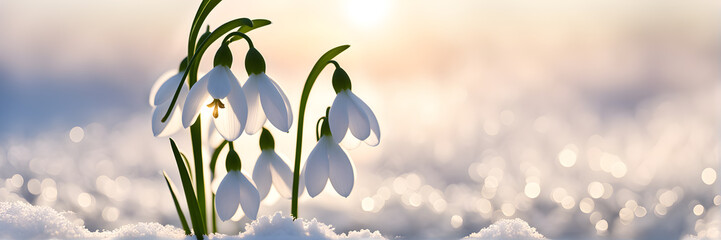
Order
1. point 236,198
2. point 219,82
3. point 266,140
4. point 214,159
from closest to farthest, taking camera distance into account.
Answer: point 219,82, point 236,198, point 266,140, point 214,159

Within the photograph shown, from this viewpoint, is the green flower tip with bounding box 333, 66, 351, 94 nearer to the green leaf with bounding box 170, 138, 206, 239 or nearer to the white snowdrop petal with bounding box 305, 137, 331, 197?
the white snowdrop petal with bounding box 305, 137, 331, 197

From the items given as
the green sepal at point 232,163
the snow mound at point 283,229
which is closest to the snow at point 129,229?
the snow mound at point 283,229

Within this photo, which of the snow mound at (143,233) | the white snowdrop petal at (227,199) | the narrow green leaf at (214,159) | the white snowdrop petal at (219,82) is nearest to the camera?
the white snowdrop petal at (219,82)

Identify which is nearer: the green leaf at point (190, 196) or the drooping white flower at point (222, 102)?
the drooping white flower at point (222, 102)

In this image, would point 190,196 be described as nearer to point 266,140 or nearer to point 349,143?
point 266,140

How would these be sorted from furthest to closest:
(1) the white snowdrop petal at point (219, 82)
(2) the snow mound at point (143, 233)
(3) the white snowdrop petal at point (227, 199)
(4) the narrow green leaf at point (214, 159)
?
(4) the narrow green leaf at point (214, 159) → (2) the snow mound at point (143, 233) → (3) the white snowdrop petal at point (227, 199) → (1) the white snowdrop petal at point (219, 82)

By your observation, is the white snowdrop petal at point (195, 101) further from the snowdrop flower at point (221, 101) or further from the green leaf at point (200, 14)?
the green leaf at point (200, 14)

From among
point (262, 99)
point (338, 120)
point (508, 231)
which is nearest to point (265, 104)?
point (262, 99)
